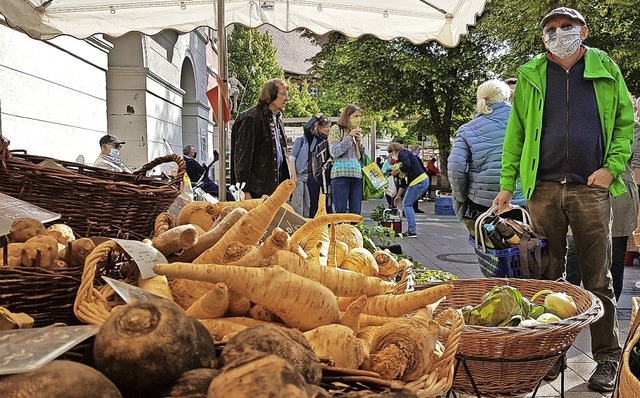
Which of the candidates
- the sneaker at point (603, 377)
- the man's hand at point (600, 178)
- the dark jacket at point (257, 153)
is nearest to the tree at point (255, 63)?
the dark jacket at point (257, 153)

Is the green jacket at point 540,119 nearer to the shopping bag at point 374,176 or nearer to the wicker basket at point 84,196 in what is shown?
the wicker basket at point 84,196

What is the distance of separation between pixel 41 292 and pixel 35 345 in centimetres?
54

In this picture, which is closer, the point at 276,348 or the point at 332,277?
the point at 276,348

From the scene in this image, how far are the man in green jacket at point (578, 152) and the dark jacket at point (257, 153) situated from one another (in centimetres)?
252

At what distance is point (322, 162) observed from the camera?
867 centimetres

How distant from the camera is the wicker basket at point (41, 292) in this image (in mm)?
1510

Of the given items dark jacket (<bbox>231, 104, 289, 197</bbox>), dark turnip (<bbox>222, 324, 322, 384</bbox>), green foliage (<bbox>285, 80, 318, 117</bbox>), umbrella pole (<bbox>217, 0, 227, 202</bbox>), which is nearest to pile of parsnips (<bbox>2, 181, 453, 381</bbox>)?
dark turnip (<bbox>222, 324, 322, 384</bbox>)

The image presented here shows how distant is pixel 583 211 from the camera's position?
3641 mm

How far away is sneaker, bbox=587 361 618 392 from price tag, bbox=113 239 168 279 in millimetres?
2889

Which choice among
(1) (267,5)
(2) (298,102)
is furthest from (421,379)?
(2) (298,102)

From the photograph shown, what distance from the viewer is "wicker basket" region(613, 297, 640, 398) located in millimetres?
1615

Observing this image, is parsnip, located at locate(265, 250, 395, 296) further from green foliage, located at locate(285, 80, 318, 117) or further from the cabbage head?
green foliage, located at locate(285, 80, 318, 117)

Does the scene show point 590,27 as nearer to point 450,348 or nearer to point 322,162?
point 322,162

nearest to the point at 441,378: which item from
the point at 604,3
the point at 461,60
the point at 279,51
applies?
the point at 604,3
